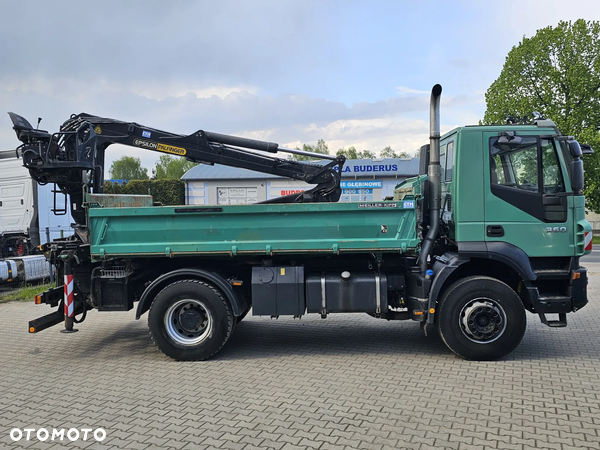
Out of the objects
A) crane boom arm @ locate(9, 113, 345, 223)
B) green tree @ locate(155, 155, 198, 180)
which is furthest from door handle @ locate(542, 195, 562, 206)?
green tree @ locate(155, 155, 198, 180)

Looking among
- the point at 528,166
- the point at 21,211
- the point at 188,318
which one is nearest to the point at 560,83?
the point at 528,166

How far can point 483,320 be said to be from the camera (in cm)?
621

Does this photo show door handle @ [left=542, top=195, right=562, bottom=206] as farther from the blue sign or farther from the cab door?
the blue sign

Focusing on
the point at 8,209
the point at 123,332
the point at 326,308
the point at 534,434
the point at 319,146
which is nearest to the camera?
the point at 534,434

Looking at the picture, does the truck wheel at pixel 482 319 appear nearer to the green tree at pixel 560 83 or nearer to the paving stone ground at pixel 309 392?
the paving stone ground at pixel 309 392

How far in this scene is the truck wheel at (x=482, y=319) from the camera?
6176 millimetres

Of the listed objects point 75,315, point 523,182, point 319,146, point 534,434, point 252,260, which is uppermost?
point 319,146

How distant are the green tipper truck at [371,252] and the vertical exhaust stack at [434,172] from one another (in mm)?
18

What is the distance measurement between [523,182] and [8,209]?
50.3 feet

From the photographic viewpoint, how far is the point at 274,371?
19.8 feet

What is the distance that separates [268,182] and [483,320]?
29.1 metres

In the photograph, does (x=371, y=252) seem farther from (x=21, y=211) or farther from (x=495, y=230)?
(x=21, y=211)

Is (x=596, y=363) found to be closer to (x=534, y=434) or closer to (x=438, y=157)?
(x=534, y=434)

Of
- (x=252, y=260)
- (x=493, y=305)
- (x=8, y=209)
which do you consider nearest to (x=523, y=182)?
(x=493, y=305)
